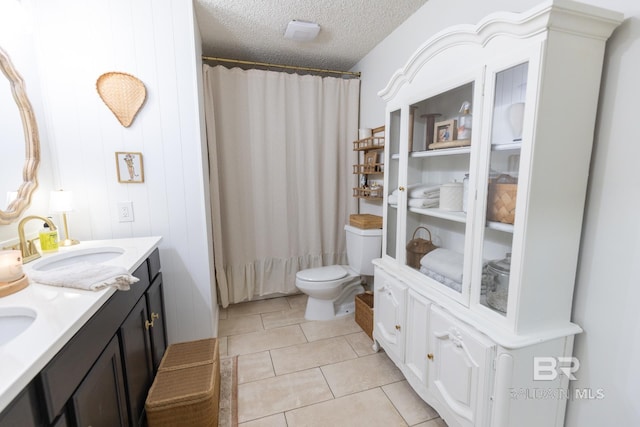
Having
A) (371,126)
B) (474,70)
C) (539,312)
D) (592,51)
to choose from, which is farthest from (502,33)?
(371,126)

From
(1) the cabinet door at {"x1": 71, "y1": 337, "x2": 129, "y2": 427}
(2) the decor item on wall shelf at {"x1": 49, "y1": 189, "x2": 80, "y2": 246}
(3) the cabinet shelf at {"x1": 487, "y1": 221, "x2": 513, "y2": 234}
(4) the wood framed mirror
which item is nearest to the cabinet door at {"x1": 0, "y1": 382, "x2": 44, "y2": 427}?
Answer: (1) the cabinet door at {"x1": 71, "y1": 337, "x2": 129, "y2": 427}

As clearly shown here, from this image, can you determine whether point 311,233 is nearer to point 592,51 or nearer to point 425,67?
point 425,67

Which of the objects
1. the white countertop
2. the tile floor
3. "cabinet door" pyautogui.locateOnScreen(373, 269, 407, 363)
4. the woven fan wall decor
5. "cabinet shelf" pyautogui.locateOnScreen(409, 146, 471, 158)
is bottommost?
the tile floor

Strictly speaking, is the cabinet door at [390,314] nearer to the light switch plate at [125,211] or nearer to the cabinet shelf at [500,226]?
the cabinet shelf at [500,226]

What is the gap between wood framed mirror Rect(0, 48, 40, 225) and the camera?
1.33 metres

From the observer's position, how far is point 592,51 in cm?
100

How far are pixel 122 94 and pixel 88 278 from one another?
1.25 m

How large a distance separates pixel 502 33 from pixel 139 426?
2233 millimetres

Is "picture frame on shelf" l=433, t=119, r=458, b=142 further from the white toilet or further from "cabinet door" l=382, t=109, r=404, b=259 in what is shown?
the white toilet

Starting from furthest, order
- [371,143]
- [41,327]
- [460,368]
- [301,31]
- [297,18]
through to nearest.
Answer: [371,143], [301,31], [297,18], [460,368], [41,327]

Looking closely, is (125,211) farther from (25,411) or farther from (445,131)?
(445,131)

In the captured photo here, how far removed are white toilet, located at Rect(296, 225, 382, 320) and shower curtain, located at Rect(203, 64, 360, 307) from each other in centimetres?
45

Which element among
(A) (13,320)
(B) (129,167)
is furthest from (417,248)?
(B) (129,167)

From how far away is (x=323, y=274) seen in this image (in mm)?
2477
